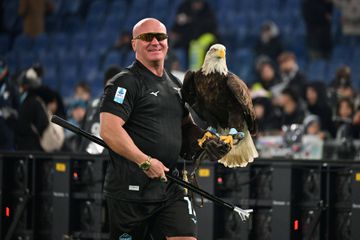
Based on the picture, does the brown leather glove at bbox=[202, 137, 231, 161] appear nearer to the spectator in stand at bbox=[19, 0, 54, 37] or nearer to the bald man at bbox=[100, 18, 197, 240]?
the bald man at bbox=[100, 18, 197, 240]

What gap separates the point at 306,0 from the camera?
14484mm

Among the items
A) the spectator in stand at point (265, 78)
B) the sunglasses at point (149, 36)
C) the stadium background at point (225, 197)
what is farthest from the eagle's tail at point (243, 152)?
the spectator in stand at point (265, 78)

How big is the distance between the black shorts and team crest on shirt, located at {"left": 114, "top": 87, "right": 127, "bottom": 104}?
1.94 ft

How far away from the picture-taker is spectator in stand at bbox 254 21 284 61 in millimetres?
14398

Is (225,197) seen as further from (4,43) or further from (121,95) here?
(4,43)

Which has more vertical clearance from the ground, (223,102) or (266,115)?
(266,115)

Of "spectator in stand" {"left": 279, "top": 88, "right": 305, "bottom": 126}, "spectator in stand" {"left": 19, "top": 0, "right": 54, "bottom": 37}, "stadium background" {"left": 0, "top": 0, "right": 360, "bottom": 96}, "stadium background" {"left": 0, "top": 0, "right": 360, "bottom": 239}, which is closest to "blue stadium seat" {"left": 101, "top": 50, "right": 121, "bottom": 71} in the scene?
"stadium background" {"left": 0, "top": 0, "right": 360, "bottom": 96}

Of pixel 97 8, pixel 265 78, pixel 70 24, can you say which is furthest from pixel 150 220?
pixel 70 24

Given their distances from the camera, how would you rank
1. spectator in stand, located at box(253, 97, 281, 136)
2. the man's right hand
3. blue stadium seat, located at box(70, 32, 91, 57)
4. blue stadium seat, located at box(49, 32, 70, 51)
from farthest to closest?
blue stadium seat, located at box(49, 32, 70, 51) < blue stadium seat, located at box(70, 32, 91, 57) < spectator in stand, located at box(253, 97, 281, 136) < the man's right hand

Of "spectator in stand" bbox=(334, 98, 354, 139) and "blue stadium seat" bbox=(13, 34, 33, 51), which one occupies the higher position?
"blue stadium seat" bbox=(13, 34, 33, 51)

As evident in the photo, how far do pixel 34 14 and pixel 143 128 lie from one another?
12018 mm

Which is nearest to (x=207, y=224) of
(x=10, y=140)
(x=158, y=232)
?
(x=158, y=232)

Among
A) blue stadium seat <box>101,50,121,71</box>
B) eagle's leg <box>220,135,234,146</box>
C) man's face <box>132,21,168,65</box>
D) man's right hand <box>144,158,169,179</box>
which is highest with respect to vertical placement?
blue stadium seat <box>101,50,121,71</box>

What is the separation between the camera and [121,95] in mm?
5242
